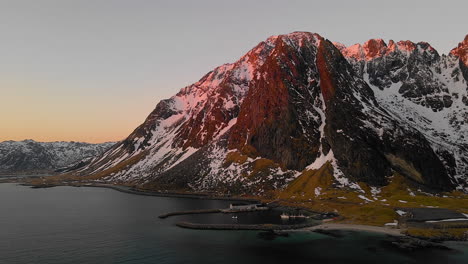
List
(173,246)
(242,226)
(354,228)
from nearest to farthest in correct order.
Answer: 1. (173,246)
2. (354,228)
3. (242,226)

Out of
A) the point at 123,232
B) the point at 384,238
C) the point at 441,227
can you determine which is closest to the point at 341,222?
the point at 384,238

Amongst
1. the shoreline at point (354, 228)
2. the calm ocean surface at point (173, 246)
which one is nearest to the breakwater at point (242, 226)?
the shoreline at point (354, 228)

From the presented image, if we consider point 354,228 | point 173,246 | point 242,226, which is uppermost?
point 354,228

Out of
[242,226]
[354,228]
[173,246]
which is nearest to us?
[173,246]

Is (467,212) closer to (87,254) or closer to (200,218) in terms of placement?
(200,218)

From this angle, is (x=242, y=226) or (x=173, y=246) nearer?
(x=173, y=246)

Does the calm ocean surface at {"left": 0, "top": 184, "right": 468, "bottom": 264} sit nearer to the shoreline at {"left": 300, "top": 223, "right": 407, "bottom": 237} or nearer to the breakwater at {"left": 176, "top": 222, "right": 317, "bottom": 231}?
the breakwater at {"left": 176, "top": 222, "right": 317, "bottom": 231}

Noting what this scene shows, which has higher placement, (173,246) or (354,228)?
(354,228)

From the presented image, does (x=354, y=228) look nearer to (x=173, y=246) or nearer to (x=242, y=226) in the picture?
(x=242, y=226)

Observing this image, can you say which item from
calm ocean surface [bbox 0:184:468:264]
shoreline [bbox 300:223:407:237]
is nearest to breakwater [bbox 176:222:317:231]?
shoreline [bbox 300:223:407:237]

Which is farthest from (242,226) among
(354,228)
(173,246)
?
(354,228)

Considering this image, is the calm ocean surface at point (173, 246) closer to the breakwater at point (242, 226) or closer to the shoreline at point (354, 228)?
the breakwater at point (242, 226)
